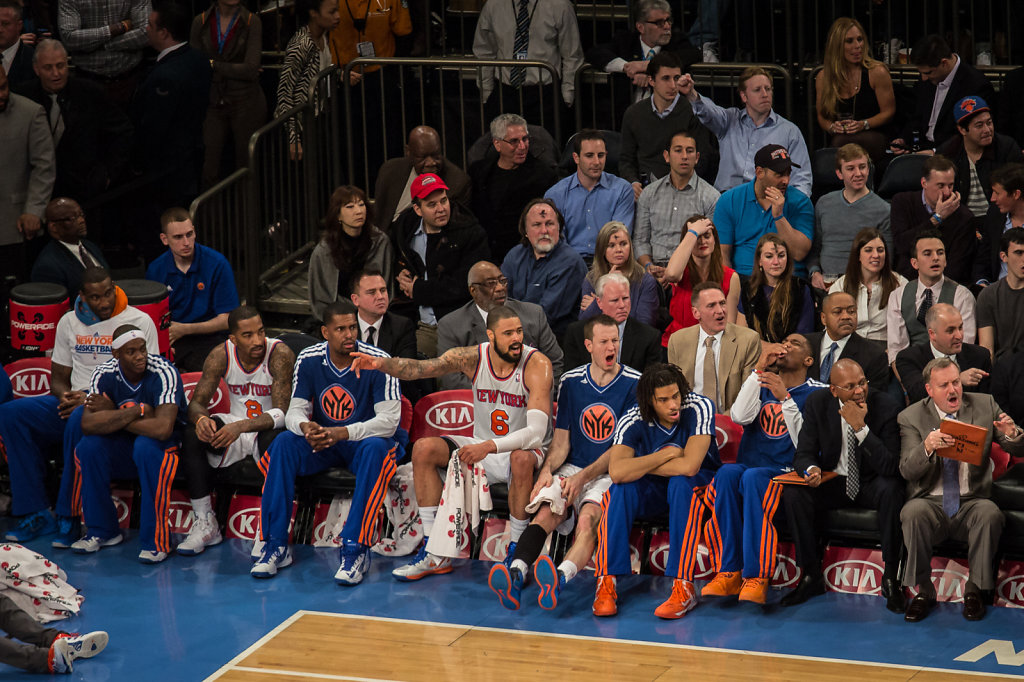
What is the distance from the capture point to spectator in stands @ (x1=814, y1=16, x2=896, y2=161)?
11164 mm

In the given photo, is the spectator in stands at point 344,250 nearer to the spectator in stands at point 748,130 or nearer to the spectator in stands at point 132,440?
the spectator in stands at point 132,440

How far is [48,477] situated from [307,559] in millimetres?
2122

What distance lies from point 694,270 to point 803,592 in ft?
8.21

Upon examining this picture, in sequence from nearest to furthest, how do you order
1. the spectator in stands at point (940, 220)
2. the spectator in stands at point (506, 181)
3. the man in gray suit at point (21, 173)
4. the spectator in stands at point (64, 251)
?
1. the spectator in stands at point (940, 220)
2. the spectator in stands at point (64, 251)
3. the spectator in stands at point (506, 181)
4. the man in gray suit at point (21, 173)

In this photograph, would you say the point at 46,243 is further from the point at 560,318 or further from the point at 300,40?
the point at 560,318

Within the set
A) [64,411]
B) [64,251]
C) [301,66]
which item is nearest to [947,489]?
[64,411]

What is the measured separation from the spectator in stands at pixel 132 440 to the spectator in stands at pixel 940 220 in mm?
4789

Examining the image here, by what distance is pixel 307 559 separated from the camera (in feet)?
31.4

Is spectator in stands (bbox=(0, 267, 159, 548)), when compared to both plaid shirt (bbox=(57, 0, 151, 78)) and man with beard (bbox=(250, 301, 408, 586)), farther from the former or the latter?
plaid shirt (bbox=(57, 0, 151, 78))

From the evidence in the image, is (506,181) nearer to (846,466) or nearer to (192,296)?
(192,296)

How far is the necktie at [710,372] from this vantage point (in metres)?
9.32

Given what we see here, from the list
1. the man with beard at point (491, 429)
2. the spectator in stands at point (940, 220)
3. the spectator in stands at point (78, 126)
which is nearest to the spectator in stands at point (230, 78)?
the spectator in stands at point (78, 126)

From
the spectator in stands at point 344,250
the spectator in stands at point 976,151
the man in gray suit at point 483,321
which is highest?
the spectator in stands at point 976,151

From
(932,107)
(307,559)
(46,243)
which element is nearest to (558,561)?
(307,559)
